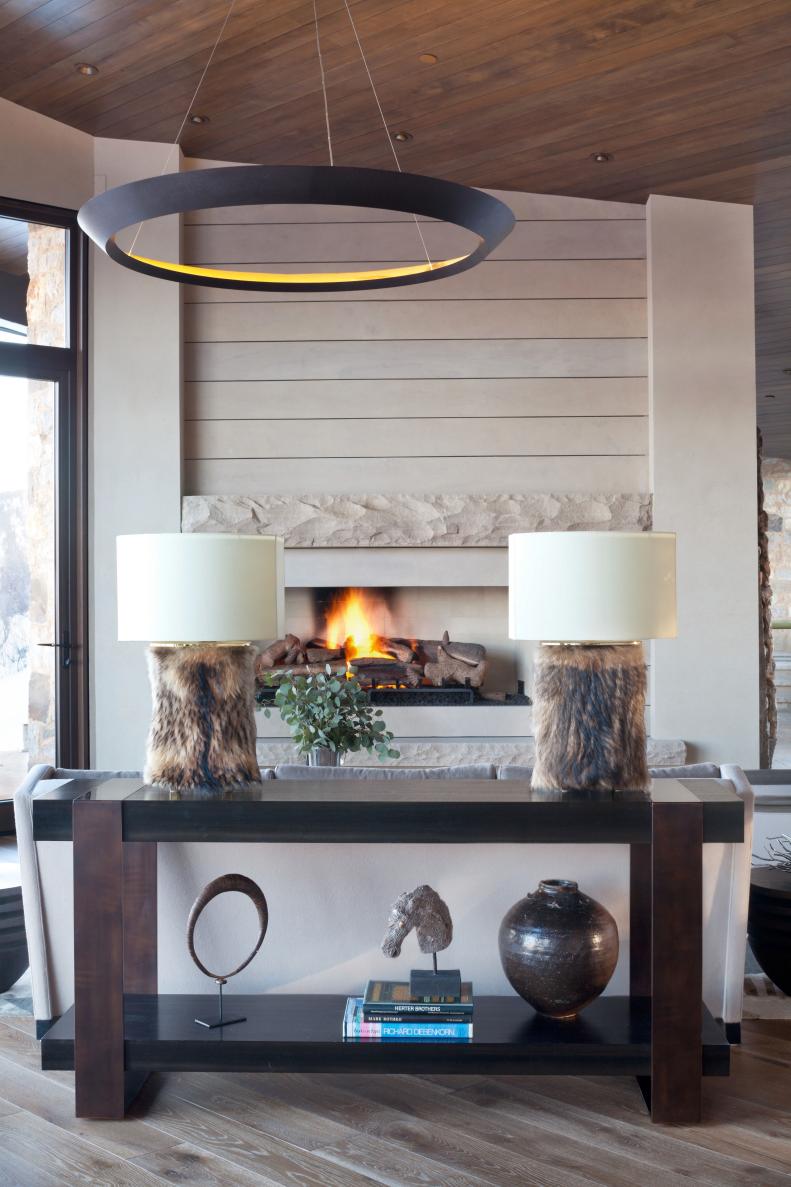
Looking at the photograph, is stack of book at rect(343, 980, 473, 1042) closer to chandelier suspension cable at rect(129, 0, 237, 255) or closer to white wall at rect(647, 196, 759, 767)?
chandelier suspension cable at rect(129, 0, 237, 255)

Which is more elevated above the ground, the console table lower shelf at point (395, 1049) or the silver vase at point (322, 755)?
the silver vase at point (322, 755)

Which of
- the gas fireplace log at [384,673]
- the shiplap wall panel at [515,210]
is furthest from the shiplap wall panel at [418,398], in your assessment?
the gas fireplace log at [384,673]

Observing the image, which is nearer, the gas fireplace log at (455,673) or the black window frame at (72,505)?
the black window frame at (72,505)

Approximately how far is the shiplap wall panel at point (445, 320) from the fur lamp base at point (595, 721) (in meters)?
3.91

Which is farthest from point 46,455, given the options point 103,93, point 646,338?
point 646,338

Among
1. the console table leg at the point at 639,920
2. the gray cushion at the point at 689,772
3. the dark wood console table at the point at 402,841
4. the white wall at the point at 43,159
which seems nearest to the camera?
the dark wood console table at the point at 402,841

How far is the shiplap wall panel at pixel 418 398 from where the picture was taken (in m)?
6.16

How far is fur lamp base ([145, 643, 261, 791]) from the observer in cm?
260

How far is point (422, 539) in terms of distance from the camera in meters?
6.09

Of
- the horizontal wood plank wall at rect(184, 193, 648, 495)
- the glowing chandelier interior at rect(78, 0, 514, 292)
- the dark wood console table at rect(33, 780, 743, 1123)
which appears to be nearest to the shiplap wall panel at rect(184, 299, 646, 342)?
the horizontal wood plank wall at rect(184, 193, 648, 495)

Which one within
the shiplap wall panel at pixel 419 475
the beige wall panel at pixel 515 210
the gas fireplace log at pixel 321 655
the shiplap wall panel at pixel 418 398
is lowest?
the gas fireplace log at pixel 321 655

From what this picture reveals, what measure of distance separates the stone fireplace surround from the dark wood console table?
11.0ft

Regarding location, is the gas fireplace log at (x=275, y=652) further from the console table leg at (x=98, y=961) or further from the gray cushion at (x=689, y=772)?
the console table leg at (x=98, y=961)

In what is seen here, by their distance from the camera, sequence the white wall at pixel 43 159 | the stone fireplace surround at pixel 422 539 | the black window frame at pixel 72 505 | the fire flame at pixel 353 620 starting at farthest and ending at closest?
the fire flame at pixel 353 620, the stone fireplace surround at pixel 422 539, the black window frame at pixel 72 505, the white wall at pixel 43 159
